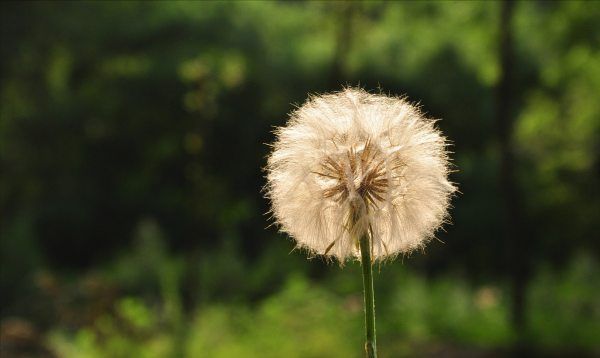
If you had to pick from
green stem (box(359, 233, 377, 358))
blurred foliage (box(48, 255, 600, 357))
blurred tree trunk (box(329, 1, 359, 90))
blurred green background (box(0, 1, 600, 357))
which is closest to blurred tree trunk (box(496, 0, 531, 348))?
blurred green background (box(0, 1, 600, 357))

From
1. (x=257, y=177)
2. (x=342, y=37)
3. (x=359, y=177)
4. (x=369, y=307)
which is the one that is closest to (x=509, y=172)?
(x=342, y=37)

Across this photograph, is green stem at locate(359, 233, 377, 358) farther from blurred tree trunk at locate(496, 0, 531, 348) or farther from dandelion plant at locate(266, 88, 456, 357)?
blurred tree trunk at locate(496, 0, 531, 348)

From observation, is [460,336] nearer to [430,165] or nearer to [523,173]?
[523,173]

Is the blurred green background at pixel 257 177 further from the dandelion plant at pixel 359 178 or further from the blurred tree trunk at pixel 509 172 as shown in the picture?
the dandelion plant at pixel 359 178

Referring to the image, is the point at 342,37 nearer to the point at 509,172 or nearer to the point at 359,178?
the point at 509,172

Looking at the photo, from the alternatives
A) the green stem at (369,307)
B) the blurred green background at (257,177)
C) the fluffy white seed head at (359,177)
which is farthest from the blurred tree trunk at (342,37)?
the green stem at (369,307)

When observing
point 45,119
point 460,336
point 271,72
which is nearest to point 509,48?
point 460,336
